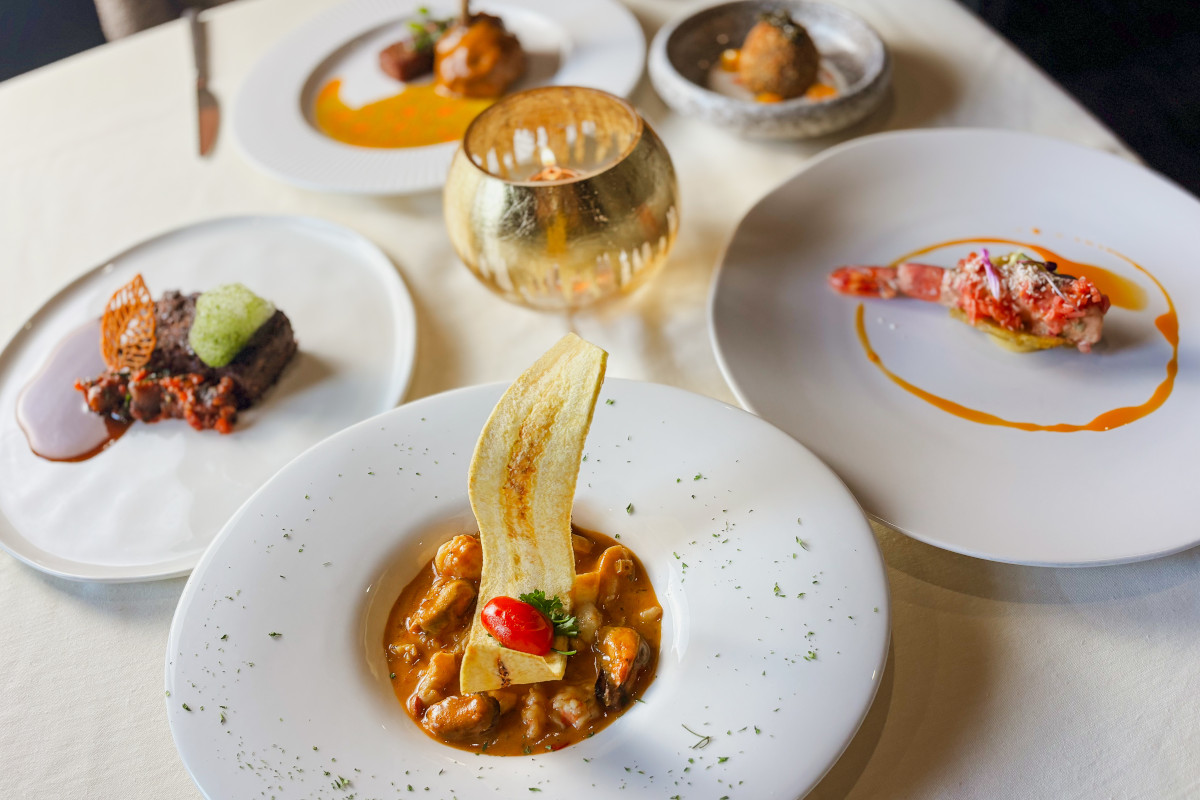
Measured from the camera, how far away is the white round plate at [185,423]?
3.75 ft

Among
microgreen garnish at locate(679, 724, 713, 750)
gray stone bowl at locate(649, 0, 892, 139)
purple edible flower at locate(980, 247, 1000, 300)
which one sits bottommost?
microgreen garnish at locate(679, 724, 713, 750)

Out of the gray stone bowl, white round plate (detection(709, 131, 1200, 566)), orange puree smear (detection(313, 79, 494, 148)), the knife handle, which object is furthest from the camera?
the knife handle

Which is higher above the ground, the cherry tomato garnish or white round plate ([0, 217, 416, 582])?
the cherry tomato garnish

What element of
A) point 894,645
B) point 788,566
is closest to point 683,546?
point 788,566

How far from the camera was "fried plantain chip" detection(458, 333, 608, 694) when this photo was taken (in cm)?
86

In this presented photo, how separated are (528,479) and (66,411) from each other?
853 millimetres

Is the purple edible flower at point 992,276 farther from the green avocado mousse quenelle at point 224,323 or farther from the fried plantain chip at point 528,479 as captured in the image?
the green avocado mousse quenelle at point 224,323

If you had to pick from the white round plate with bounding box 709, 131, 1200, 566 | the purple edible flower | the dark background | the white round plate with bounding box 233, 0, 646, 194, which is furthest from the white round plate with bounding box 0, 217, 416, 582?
the dark background

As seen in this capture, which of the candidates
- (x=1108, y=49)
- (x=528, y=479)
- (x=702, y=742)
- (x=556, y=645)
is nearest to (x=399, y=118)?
(x=528, y=479)

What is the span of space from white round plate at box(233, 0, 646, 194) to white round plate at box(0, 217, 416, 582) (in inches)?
6.1

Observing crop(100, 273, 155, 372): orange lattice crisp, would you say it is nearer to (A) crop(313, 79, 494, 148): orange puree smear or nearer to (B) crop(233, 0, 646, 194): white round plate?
(B) crop(233, 0, 646, 194): white round plate

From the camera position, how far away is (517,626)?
0.87 meters

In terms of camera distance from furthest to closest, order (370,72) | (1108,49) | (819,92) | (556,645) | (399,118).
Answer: (1108,49) → (370,72) → (399,118) → (819,92) → (556,645)

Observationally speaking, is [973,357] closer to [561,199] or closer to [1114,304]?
[1114,304]
